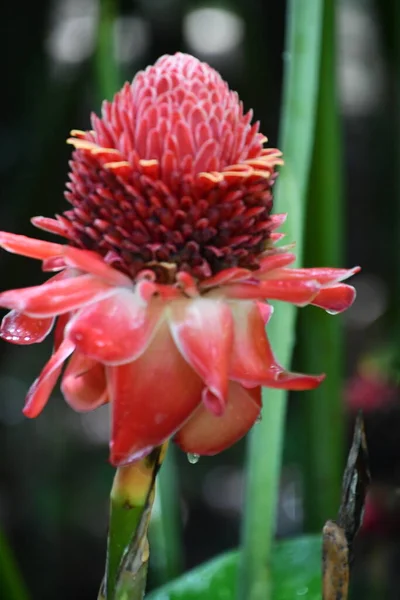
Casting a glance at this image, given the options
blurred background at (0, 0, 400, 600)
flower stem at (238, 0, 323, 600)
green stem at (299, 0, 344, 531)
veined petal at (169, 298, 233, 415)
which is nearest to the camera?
veined petal at (169, 298, 233, 415)

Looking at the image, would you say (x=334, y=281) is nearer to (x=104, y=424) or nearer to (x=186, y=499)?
(x=186, y=499)

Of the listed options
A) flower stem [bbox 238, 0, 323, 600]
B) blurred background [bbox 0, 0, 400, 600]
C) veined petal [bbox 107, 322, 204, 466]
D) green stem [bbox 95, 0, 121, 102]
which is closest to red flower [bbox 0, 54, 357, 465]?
veined petal [bbox 107, 322, 204, 466]

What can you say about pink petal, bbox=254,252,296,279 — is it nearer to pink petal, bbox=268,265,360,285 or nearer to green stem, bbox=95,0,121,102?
pink petal, bbox=268,265,360,285

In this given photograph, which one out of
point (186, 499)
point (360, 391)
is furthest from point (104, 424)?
point (360, 391)

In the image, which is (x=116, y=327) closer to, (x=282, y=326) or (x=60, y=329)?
(x=60, y=329)

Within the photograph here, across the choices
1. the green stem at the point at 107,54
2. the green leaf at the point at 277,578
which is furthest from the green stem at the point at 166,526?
the green stem at the point at 107,54

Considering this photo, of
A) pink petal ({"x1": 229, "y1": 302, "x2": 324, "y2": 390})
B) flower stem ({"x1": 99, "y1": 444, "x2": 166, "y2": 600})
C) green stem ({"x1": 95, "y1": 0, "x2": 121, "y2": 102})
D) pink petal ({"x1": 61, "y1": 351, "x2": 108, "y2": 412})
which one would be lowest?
flower stem ({"x1": 99, "y1": 444, "x2": 166, "y2": 600})

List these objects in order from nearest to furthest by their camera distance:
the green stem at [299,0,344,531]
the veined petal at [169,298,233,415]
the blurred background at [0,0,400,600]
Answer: the veined petal at [169,298,233,415]
the green stem at [299,0,344,531]
the blurred background at [0,0,400,600]
